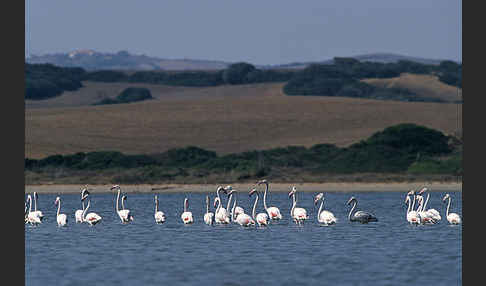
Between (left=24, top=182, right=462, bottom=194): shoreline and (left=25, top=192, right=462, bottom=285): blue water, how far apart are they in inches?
511

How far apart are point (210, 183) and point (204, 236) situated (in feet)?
83.2

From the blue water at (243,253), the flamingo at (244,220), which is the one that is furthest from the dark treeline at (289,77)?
the flamingo at (244,220)

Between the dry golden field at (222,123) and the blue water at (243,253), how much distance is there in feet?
139

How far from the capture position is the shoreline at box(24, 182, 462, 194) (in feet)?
186

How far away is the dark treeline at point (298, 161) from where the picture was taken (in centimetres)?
6353

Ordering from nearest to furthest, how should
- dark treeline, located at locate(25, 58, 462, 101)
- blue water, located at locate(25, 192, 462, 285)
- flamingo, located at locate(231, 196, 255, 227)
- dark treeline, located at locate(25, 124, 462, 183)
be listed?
blue water, located at locate(25, 192, 462, 285), flamingo, located at locate(231, 196, 255, 227), dark treeline, located at locate(25, 124, 462, 183), dark treeline, located at locate(25, 58, 462, 101)

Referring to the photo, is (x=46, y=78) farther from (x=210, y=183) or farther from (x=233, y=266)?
(x=233, y=266)

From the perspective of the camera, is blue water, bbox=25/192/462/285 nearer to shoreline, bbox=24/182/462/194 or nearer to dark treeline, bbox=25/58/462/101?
shoreline, bbox=24/182/462/194

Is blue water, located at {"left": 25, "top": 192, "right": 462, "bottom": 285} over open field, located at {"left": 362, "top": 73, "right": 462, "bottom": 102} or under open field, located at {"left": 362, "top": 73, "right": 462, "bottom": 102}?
under

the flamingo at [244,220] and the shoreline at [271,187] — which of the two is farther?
the shoreline at [271,187]

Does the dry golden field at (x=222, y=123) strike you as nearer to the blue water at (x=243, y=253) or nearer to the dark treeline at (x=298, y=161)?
the dark treeline at (x=298, y=161)

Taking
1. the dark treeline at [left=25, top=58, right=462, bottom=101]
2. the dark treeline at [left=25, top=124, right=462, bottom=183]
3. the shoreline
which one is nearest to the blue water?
the shoreline

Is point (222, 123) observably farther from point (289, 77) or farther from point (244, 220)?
point (244, 220)

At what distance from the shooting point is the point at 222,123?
99875 mm
